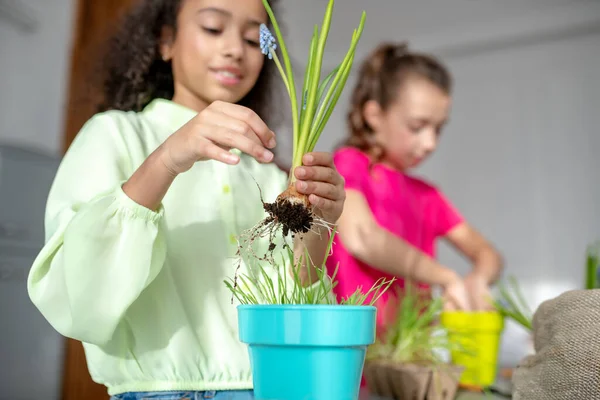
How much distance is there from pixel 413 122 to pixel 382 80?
0.15m

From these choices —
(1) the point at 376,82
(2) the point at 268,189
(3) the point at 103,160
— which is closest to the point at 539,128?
(1) the point at 376,82

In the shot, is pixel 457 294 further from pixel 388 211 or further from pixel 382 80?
pixel 382 80

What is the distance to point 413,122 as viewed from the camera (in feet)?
3.86

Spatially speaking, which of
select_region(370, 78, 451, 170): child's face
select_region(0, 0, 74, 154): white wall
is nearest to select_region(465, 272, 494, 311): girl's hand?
select_region(370, 78, 451, 170): child's face

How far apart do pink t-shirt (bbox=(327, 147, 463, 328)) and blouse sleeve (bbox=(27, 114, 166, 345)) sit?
1.57ft

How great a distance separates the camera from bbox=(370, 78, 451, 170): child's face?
1180mm

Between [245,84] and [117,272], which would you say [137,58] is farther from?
[117,272]

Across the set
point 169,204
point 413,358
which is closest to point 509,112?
point 413,358

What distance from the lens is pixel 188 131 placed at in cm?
46

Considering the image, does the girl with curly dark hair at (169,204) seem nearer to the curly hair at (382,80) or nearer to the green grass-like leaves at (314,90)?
the green grass-like leaves at (314,90)

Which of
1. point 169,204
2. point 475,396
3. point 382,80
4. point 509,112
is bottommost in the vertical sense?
point 475,396

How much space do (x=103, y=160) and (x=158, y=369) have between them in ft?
0.68

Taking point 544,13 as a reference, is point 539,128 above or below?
below

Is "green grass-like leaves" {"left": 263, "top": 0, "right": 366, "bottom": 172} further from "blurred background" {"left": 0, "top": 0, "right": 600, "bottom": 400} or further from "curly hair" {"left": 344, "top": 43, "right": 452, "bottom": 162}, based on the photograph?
"blurred background" {"left": 0, "top": 0, "right": 600, "bottom": 400}
